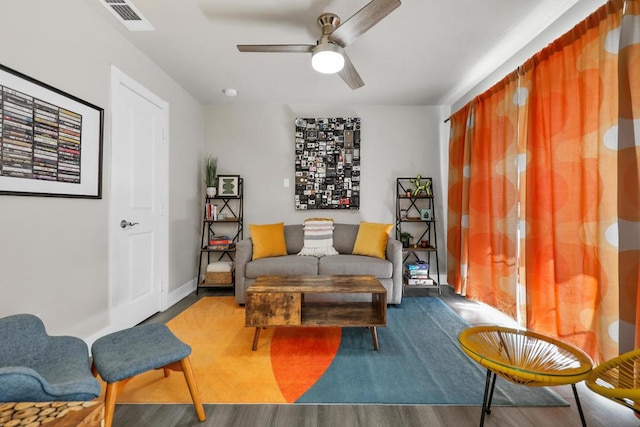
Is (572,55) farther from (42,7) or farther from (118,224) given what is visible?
(118,224)

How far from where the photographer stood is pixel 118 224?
247 centimetres

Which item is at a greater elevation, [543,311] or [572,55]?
[572,55]

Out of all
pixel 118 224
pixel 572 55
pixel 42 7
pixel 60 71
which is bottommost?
pixel 118 224

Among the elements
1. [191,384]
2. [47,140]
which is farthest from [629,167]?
[47,140]

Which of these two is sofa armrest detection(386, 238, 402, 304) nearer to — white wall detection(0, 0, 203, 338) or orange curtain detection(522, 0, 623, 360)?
orange curtain detection(522, 0, 623, 360)

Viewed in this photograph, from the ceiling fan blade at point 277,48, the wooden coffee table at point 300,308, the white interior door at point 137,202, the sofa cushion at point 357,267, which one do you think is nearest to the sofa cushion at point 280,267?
the sofa cushion at point 357,267

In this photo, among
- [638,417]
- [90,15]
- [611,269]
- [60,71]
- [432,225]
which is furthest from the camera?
[432,225]

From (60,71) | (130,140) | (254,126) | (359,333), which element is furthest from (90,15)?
(359,333)

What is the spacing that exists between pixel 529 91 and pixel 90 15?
3454mm

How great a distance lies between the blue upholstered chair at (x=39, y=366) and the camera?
932 mm

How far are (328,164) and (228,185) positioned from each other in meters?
1.42

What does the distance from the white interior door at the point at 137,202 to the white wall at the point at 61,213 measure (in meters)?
0.10

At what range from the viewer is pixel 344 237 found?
382 cm

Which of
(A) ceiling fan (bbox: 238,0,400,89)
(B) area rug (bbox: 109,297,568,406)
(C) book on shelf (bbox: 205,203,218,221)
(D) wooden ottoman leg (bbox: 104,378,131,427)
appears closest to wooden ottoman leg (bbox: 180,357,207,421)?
(B) area rug (bbox: 109,297,568,406)
